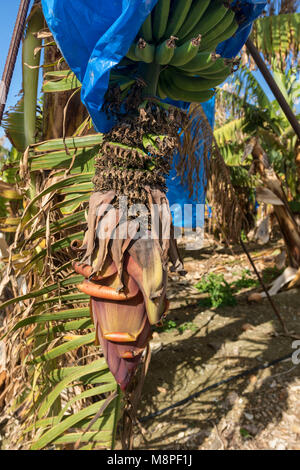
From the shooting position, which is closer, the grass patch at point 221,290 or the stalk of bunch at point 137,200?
the stalk of bunch at point 137,200

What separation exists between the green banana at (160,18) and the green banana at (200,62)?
87 millimetres

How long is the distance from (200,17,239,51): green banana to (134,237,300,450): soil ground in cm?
115

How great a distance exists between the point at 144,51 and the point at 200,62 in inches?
5.5

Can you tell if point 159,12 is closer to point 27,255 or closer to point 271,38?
point 27,255

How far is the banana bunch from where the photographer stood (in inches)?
25.1

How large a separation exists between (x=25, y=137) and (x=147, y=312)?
3.00 ft

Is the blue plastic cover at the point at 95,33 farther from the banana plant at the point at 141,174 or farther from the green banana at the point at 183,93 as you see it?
the green banana at the point at 183,93

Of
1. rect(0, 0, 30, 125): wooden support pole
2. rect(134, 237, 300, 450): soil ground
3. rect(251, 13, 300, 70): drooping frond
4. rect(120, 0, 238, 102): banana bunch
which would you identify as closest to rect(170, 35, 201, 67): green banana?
rect(120, 0, 238, 102): banana bunch

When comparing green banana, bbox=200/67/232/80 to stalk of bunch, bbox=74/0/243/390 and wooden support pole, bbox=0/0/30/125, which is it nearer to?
stalk of bunch, bbox=74/0/243/390

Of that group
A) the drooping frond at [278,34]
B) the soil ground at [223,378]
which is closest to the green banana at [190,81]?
the soil ground at [223,378]

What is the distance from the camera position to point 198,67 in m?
0.70

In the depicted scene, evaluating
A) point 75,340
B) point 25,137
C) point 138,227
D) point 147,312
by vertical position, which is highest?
point 25,137

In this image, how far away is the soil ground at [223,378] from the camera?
1.87 meters
